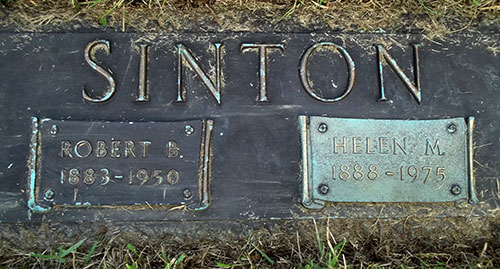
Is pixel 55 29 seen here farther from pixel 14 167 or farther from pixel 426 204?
pixel 426 204

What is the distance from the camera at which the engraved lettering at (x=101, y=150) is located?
2039 millimetres

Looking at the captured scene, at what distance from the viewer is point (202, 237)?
2.10m

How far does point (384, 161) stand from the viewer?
6.78 ft

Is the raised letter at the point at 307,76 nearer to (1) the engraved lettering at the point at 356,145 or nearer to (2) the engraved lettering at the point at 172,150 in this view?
(1) the engraved lettering at the point at 356,145

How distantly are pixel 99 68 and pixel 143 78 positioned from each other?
7.9 inches

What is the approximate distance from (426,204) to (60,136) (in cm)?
164

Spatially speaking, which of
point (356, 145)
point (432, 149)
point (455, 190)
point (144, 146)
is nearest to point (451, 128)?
point (432, 149)

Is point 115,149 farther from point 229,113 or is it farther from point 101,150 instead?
point 229,113

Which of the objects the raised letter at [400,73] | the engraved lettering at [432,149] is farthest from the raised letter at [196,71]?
the engraved lettering at [432,149]

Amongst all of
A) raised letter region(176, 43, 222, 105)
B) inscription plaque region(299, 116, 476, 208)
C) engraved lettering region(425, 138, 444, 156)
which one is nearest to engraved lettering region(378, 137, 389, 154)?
inscription plaque region(299, 116, 476, 208)

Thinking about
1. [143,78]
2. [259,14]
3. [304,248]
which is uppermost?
[259,14]

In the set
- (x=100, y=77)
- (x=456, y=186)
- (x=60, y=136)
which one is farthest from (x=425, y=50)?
(x=60, y=136)

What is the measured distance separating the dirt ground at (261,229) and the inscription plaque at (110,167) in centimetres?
14

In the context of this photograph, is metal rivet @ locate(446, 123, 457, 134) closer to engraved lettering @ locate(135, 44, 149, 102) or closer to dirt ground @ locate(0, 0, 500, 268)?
dirt ground @ locate(0, 0, 500, 268)
